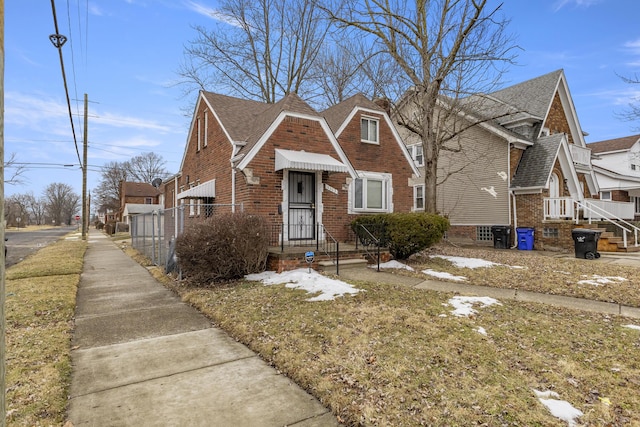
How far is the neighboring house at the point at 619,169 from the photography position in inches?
1003

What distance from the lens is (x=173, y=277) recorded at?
9.01 m

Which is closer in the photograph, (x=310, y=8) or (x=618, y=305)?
(x=618, y=305)

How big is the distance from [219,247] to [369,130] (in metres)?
8.35

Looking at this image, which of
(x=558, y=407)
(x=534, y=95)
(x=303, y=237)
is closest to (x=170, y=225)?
(x=303, y=237)

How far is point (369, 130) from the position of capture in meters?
13.8

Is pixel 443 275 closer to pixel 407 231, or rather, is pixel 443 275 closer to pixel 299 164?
pixel 407 231

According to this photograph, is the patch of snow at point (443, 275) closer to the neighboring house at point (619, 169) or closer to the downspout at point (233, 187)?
the downspout at point (233, 187)

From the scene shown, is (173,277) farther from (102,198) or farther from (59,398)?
(102,198)

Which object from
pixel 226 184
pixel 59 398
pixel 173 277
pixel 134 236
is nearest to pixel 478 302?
pixel 59 398

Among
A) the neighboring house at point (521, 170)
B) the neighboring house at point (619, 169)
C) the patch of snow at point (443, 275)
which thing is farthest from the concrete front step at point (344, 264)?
the neighboring house at point (619, 169)

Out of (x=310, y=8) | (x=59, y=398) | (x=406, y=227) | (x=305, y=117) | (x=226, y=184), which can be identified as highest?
(x=310, y=8)

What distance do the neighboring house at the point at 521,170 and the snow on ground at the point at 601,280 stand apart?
7740 mm

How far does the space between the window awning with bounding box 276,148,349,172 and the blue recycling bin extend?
10.2 m

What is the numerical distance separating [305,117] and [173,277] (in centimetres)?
607
